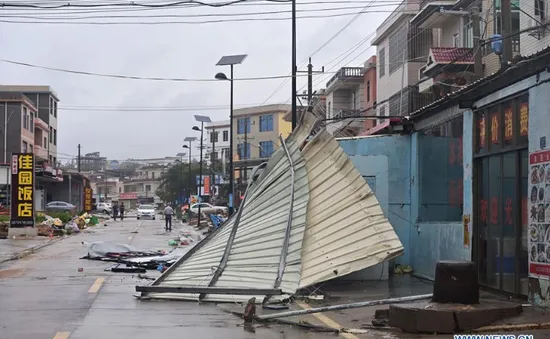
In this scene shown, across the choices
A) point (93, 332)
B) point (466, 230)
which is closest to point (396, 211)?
point (466, 230)

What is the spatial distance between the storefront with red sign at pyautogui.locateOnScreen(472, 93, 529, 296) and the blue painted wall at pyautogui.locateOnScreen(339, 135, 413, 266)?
4045mm

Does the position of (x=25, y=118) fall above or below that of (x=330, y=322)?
above

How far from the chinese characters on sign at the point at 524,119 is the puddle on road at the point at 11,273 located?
1248 centimetres

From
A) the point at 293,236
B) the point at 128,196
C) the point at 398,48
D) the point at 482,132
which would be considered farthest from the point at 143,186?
the point at 482,132

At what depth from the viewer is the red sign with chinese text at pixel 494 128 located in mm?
13414

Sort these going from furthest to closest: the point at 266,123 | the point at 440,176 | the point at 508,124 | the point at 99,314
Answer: the point at 266,123 < the point at 440,176 < the point at 508,124 < the point at 99,314

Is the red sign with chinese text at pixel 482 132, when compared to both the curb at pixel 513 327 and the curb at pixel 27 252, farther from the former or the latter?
the curb at pixel 27 252

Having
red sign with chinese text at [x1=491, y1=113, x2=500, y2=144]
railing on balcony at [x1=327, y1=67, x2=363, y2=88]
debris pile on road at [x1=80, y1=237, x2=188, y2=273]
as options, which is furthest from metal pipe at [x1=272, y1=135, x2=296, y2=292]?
railing on balcony at [x1=327, y1=67, x2=363, y2=88]

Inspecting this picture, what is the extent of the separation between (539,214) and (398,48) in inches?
1154

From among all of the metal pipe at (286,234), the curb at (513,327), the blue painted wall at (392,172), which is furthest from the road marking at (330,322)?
the blue painted wall at (392,172)

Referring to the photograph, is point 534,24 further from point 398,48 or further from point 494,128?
point 494,128

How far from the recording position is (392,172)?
61.7ft

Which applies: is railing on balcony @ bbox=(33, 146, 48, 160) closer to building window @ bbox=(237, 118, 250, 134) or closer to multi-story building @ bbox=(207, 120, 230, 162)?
building window @ bbox=(237, 118, 250, 134)

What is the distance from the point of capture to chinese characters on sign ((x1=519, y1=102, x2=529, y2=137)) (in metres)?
12.1
